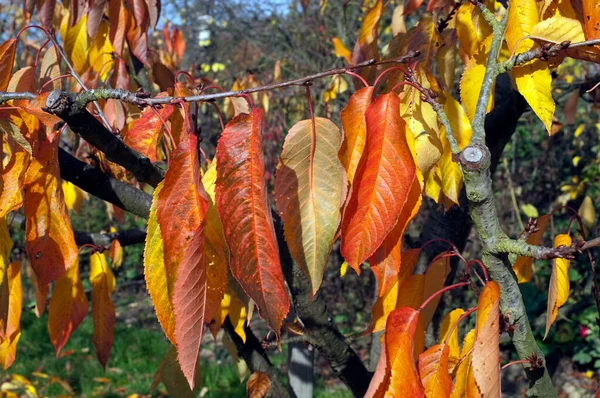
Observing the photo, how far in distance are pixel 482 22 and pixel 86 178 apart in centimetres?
74

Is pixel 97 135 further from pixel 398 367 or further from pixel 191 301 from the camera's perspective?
pixel 398 367

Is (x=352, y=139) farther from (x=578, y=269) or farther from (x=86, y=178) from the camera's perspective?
(x=578, y=269)

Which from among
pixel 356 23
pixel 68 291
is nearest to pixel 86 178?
pixel 68 291

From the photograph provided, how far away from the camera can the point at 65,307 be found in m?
1.17

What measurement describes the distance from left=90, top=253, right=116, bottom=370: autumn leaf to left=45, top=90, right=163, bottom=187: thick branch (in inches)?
13.7

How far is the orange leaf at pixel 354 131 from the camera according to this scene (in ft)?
2.45

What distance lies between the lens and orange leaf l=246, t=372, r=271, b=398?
1.38 m

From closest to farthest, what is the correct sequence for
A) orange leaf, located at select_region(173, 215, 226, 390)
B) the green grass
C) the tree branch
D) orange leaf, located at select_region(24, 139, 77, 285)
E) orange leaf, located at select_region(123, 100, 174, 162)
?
orange leaf, located at select_region(173, 215, 226, 390) → orange leaf, located at select_region(24, 139, 77, 285) → orange leaf, located at select_region(123, 100, 174, 162) → the tree branch → the green grass

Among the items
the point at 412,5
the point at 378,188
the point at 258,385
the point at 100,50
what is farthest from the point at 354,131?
the point at 100,50

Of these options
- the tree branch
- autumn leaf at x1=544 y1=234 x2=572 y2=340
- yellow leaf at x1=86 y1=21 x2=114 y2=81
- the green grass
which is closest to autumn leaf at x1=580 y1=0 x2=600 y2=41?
autumn leaf at x1=544 y1=234 x2=572 y2=340

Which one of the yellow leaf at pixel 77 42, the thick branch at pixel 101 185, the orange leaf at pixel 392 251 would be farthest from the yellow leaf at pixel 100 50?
the orange leaf at pixel 392 251

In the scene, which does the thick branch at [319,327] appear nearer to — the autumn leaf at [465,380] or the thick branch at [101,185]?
the thick branch at [101,185]

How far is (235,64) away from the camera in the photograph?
263 inches

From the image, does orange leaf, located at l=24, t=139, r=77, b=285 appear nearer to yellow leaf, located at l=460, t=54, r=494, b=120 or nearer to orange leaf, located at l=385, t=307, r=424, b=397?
orange leaf, located at l=385, t=307, r=424, b=397
